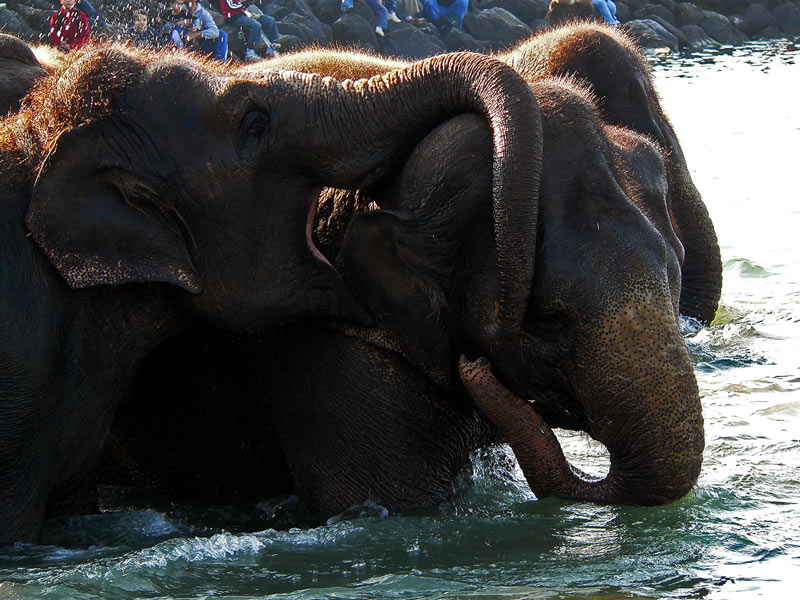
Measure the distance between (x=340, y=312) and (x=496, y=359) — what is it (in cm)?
55

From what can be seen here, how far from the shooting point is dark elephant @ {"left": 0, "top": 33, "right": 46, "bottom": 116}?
5.00 metres

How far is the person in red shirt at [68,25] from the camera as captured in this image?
18625mm

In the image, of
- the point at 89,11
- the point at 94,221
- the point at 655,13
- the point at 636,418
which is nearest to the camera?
the point at 636,418

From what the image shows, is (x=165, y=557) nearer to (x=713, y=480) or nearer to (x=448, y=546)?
(x=448, y=546)

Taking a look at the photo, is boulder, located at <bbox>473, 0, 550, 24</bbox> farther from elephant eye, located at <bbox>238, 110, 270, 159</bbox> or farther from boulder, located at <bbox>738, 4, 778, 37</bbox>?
elephant eye, located at <bbox>238, 110, 270, 159</bbox>

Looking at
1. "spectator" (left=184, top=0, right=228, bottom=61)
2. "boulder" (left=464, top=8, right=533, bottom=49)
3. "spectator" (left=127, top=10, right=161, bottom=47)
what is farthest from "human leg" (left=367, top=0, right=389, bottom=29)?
"spectator" (left=127, top=10, right=161, bottom=47)

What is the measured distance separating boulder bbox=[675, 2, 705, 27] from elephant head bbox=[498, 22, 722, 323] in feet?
111

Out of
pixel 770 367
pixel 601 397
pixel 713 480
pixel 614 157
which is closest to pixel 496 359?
pixel 601 397

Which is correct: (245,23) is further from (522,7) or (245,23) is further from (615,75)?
(615,75)

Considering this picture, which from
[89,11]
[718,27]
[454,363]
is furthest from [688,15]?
[454,363]

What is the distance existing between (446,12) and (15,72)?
2681 centimetres

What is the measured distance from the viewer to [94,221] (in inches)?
164

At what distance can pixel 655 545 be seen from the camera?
4.22 meters

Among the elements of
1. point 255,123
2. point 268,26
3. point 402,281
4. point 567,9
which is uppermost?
point 255,123
